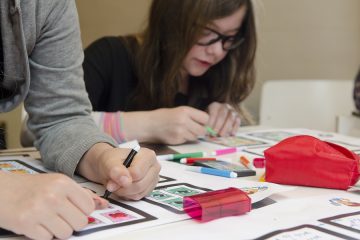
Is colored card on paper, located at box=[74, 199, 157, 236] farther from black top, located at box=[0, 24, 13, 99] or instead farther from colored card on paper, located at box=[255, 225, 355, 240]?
black top, located at box=[0, 24, 13, 99]

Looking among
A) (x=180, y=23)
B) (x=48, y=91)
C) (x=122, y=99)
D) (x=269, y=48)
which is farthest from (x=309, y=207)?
(x=269, y=48)

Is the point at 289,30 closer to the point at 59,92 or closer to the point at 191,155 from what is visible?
the point at 191,155

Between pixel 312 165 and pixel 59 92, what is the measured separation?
1.31 ft

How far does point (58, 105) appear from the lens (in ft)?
2.54

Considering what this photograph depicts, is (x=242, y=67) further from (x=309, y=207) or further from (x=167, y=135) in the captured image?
(x=309, y=207)

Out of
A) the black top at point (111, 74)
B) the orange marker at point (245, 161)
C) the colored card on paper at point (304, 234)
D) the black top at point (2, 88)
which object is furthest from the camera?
the black top at point (111, 74)

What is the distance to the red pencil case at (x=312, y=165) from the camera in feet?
2.19

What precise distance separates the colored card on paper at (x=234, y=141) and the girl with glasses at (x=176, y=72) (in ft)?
0.11

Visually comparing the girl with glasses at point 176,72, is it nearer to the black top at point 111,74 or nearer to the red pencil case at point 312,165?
the black top at point 111,74

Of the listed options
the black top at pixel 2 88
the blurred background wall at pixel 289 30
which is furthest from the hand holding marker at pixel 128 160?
the blurred background wall at pixel 289 30

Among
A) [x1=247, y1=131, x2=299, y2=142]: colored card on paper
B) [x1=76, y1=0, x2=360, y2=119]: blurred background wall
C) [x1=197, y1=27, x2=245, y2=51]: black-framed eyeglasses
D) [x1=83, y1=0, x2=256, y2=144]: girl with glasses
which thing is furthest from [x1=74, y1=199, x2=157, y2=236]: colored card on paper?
[x1=76, y1=0, x2=360, y2=119]: blurred background wall

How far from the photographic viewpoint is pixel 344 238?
18.9 inches

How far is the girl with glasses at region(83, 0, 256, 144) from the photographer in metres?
1.06

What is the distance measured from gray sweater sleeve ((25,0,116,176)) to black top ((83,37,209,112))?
52 centimetres
